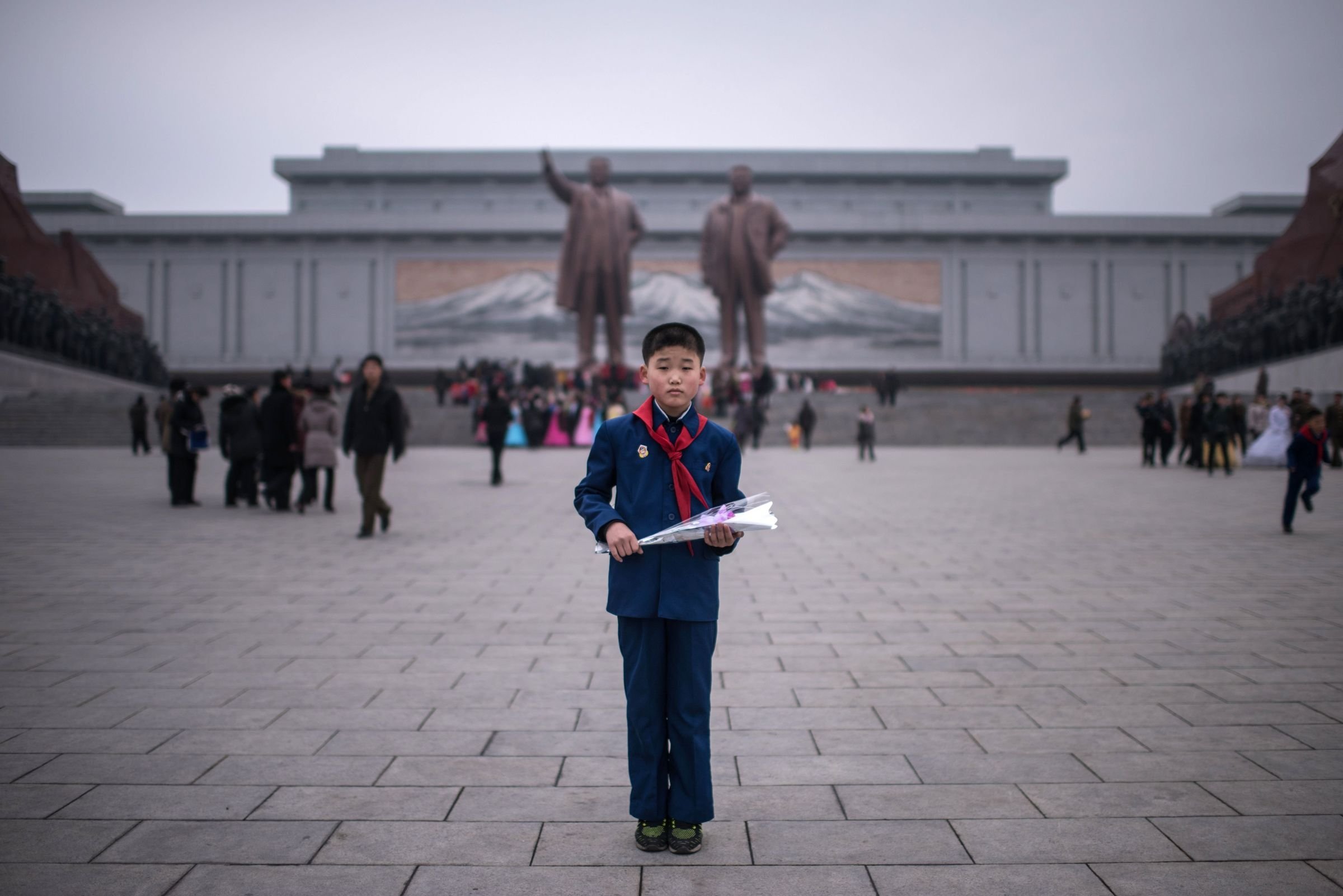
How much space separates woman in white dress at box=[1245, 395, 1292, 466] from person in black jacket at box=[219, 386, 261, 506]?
13147 millimetres

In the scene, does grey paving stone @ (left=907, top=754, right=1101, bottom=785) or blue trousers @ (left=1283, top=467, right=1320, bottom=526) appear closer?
grey paving stone @ (left=907, top=754, right=1101, bottom=785)

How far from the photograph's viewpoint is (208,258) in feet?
134

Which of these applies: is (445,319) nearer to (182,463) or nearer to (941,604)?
(182,463)

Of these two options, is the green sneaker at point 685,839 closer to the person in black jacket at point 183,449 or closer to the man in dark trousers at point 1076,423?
the person in black jacket at point 183,449

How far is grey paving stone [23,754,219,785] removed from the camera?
2691mm

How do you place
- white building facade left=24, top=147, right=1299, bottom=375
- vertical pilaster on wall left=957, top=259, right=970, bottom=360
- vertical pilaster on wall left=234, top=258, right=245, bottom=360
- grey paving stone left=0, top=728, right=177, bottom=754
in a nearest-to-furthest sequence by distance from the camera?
grey paving stone left=0, top=728, right=177, bottom=754
white building facade left=24, top=147, right=1299, bottom=375
vertical pilaster on wall left=957, top=259, right=970, bottom=360
vertical pilaster on wall left=234, top=258, right=245, bottom=360

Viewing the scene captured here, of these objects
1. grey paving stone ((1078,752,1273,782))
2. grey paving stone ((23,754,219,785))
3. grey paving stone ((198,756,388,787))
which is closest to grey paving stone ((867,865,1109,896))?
grey paving stone ((1078,752,1273,782))

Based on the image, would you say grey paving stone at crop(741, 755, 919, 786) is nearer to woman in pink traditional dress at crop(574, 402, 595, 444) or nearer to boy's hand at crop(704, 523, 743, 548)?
boy's hand at crop(704, 523, 743, 548)

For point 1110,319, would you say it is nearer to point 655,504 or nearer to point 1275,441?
point 1275,441

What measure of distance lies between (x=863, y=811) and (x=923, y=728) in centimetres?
71

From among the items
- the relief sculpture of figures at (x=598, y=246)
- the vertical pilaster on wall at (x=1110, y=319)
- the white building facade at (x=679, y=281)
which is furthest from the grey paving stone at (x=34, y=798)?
the vertical pilaster on wall at (x=1110, y=319)

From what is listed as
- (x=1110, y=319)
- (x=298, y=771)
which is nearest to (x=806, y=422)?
(x=298, y=771)

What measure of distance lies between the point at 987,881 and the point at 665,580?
90 cm

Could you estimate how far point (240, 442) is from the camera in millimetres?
9609
